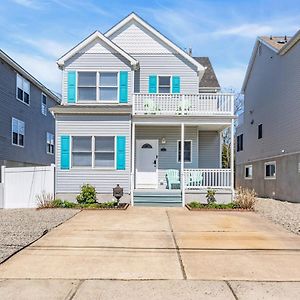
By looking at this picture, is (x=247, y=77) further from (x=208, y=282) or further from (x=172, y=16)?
(x=208, y=282)

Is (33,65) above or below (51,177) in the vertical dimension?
above

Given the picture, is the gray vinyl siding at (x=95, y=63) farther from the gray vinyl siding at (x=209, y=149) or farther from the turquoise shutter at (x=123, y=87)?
the gray vinyl siding at (x=209, y=149)

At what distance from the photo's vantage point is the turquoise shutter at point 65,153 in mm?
15977

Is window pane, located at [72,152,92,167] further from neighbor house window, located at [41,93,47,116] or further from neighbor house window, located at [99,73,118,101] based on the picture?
neighbor house window, located at [41,93,47,116]

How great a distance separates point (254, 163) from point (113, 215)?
1520 centimetres

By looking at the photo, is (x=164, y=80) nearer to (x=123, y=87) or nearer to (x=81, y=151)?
(x=123, y=87)

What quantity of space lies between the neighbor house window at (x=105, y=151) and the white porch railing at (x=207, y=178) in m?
3.15

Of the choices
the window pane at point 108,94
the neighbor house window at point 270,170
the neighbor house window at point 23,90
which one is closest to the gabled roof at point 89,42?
the window pane at point 108,94

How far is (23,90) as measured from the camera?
23594 millimetres

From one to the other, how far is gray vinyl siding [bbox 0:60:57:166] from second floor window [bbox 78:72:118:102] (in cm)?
587

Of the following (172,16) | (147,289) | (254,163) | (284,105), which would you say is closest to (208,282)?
(147,289)

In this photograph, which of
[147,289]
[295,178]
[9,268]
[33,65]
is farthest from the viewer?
[33,65]

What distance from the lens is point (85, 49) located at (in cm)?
1703

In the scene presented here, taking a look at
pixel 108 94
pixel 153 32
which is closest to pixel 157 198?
pixel 108 94
